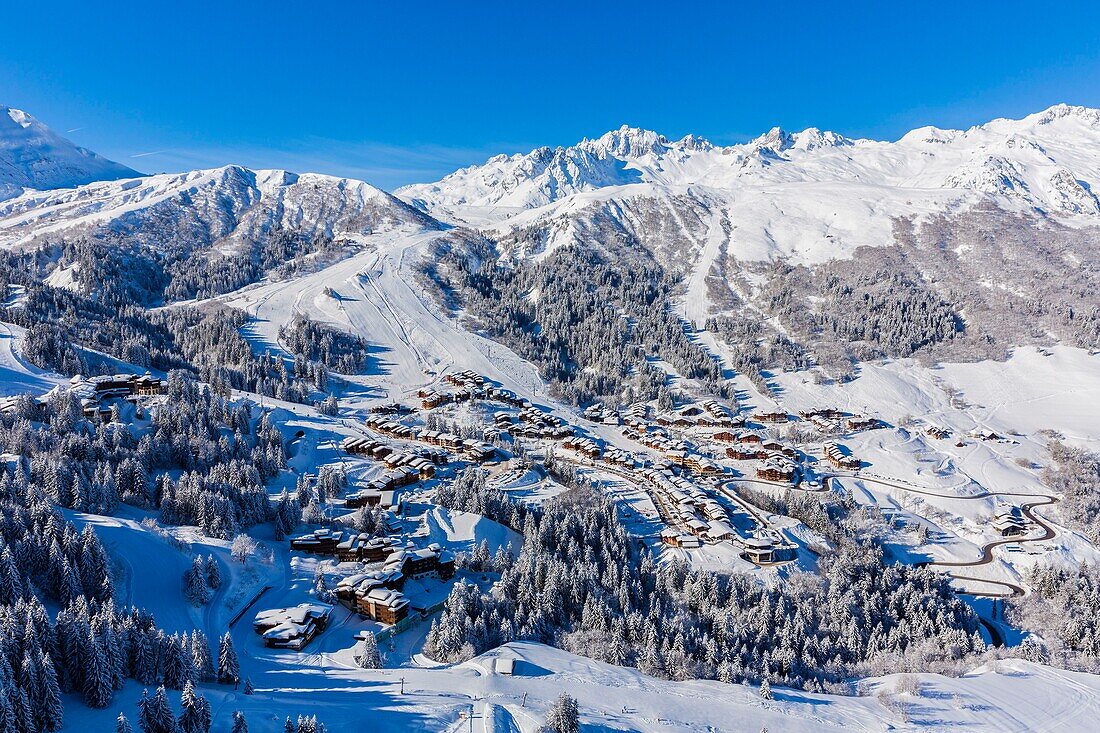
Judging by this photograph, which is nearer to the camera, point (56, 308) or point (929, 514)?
point (929, 514)

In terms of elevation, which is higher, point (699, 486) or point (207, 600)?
point (699, 486)

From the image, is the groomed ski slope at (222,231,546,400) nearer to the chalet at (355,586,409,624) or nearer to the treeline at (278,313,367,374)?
the treeline at (278,313,367,374)

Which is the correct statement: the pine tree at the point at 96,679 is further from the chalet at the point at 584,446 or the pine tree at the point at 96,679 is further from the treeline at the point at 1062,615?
the chalet at the point at 584,446

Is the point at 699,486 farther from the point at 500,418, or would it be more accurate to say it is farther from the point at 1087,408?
the point at 1087,408

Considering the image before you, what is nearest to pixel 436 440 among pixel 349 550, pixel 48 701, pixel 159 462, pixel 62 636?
pixel 159 462

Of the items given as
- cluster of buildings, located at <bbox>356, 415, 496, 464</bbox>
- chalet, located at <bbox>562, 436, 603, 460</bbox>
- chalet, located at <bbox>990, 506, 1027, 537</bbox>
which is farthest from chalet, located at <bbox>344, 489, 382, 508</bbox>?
chalet, located at <bbox>990, 506, 1027, 537</bbox>

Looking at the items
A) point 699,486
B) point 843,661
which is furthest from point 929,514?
point 843,661
